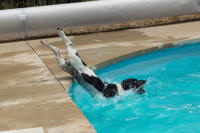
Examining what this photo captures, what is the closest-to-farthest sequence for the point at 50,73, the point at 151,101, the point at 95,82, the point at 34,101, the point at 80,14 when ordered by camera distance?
1. the point at 34,101
2. the point at 95,82
3. the point at 151,101
4. the point at 50,73
5. the point at 80,14

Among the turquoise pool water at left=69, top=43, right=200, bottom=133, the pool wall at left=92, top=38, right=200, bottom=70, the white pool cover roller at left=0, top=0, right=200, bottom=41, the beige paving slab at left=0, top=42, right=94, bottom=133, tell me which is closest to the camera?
the beige paving slab at left=0, top=42, right=94, bottom=133

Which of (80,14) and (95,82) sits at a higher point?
(80,14)

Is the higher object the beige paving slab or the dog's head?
the dog's head

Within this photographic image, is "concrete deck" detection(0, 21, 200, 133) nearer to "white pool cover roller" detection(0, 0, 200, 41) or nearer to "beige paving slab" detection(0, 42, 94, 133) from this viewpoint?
"beige paving slab" detection(0, 42, 94, 133)

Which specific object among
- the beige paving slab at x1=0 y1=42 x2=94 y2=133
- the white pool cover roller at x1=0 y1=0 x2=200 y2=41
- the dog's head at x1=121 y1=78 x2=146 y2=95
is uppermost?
the white pool cover roller at x1=0 y1=0 x2=200 y2=41

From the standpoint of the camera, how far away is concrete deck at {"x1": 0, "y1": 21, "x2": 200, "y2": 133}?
410 centimetres

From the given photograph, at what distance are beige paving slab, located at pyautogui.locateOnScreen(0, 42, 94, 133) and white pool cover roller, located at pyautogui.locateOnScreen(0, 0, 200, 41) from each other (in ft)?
5.15

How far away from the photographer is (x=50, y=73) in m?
5.87

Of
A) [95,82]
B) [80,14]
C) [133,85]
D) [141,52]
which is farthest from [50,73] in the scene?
[80,14]

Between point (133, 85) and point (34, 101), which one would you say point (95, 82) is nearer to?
point (133, 85)

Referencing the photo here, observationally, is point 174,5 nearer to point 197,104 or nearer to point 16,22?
Result: point 16,22

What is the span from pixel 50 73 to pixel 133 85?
138cm

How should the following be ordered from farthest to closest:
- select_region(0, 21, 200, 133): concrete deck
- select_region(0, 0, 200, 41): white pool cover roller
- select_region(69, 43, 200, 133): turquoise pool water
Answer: select_region(0, 0, 200, 41): white pool cover roller → select_region(69, 43, 200, 133): turquoise pool water → select_region(0, 21, 200, 133): concrete deck

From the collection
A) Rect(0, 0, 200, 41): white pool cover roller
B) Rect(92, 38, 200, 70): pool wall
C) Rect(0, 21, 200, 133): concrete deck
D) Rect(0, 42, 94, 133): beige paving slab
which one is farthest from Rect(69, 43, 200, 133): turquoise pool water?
Rect(0, 0, 200, 41): white pool cover roller
